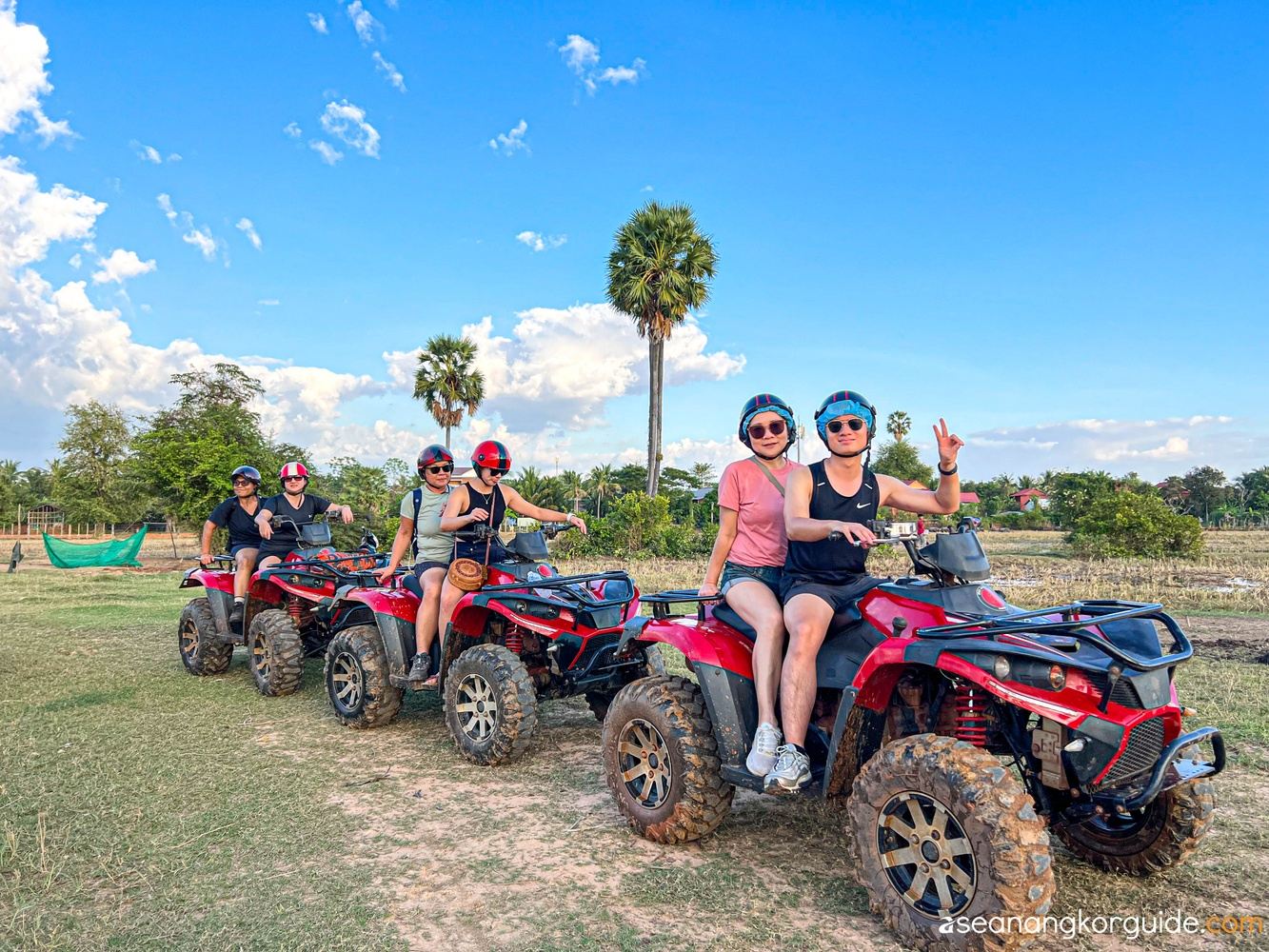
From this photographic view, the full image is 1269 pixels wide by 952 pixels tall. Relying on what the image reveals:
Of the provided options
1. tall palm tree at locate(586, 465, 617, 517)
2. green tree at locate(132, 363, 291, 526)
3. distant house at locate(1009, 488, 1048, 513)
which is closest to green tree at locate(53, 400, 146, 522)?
green tree at locate(132, 363, 291, 526)

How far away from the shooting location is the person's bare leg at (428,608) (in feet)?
20.6

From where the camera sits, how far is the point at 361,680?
6.60 meters

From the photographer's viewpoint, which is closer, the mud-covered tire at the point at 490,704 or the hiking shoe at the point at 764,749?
the hiking shoe at the point at 764,749

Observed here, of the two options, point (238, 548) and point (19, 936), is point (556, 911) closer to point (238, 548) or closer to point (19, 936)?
point (19, 936)

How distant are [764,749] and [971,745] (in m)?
0.96

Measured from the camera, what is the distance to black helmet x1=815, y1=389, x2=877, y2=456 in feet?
13.0

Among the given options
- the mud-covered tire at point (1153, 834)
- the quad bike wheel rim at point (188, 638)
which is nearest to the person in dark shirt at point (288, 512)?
the quad bike wheel rim at point (188, 638)

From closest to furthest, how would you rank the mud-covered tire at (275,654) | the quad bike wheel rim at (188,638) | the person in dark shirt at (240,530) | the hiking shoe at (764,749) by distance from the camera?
the hiking shoe at (764,749) → the mud-covered tire at (275,654) → the person in dark shirt at (240,530) → the quad bike wheel rim at (188,638)

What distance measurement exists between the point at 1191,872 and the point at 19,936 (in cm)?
494

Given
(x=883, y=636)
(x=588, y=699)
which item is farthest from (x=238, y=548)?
(x=883, y=636)

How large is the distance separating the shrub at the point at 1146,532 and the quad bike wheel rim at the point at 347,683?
24.4 meters

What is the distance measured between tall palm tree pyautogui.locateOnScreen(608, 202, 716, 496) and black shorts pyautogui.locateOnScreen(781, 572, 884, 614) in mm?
24952

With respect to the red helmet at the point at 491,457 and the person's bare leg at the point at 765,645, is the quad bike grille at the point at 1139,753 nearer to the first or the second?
the person's bare leg at the point at 765,645

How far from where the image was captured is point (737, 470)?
14.5 ft
